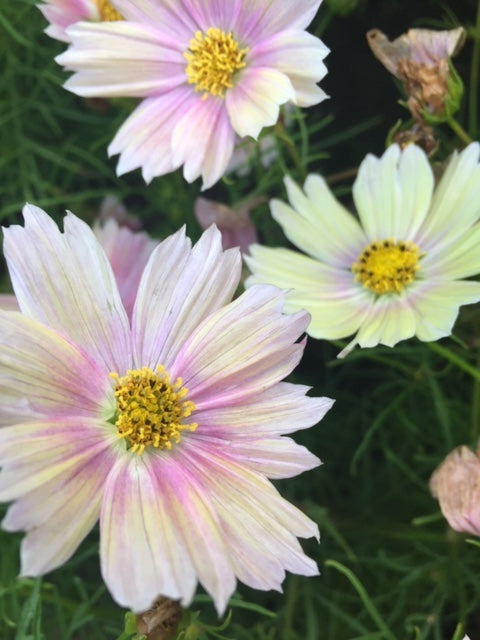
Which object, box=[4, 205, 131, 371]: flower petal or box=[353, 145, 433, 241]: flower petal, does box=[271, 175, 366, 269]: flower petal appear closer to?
box=[353, 145, 433, 241]: flower petal

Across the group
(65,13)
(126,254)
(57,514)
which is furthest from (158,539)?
(65,13)

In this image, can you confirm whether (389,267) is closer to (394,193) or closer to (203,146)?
(394,193)

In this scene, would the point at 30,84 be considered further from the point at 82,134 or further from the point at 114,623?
the point at 114,623

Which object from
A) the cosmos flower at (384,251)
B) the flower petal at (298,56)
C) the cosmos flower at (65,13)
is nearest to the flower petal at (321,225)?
the cosmos flower at (384,251)

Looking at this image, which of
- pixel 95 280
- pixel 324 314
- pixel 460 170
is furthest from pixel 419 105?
pixel 95 280

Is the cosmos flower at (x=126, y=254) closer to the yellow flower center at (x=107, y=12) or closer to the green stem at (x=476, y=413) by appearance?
the yellow flower center at (x=107, y=12)

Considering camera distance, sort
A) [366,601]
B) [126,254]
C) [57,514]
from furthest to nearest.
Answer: [126,254], [366,601], [57,514]

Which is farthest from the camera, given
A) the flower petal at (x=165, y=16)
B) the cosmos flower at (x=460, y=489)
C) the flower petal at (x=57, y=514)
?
the flower petal at (x=165, y=16)
